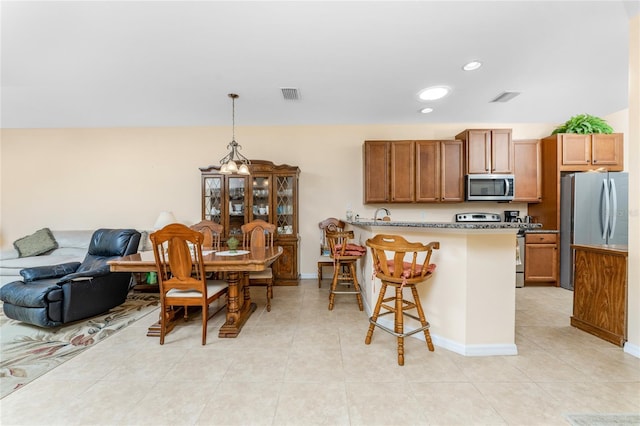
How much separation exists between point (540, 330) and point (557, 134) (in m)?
2.98

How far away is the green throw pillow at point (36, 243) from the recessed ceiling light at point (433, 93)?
596 centimetres

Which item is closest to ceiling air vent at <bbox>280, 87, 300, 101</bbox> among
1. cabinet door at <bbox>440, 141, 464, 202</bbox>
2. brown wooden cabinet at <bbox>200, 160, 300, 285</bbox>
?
brown wooden cabinet at <bbox>200, 160, 300, 285</bbox>

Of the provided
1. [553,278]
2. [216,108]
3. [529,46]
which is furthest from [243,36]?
[553,278]

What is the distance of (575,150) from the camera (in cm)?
375

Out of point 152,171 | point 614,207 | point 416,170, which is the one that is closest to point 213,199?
point 152,171

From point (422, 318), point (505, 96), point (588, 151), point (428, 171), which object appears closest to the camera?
point (422, 318)

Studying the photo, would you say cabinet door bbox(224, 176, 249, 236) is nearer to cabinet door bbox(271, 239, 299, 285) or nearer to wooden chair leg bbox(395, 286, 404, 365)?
cabinet door bbox(271, 239, 299, 285)

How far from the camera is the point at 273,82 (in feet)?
9.55

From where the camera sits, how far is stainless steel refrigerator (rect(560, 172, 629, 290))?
3.32 metres

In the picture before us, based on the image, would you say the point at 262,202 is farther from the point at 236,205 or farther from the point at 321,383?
the point at 321,383

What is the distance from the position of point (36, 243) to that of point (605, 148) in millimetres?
8723

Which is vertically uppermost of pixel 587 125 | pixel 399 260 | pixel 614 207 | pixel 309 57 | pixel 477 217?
pixel 309 57

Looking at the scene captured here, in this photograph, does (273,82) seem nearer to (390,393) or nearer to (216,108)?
(216,108)

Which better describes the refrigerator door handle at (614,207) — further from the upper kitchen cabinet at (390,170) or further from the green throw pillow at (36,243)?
the green throw pillow at (36,243)
